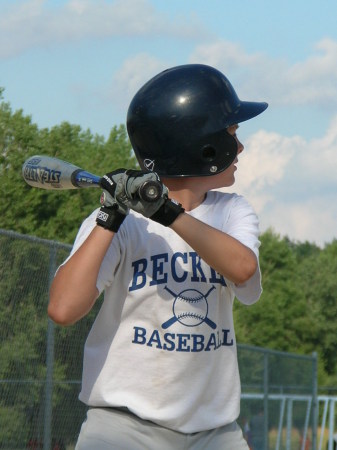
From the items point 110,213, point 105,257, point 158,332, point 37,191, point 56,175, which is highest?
point 37,191

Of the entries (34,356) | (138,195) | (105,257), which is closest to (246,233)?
(105,257)

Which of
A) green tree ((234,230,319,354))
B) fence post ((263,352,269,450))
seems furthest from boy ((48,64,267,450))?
green tree ((234,230,319,354))

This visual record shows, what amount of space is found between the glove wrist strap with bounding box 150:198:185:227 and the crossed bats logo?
0.41 meters

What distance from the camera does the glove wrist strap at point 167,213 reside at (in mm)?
3588

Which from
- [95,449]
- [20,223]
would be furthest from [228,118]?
[20,223]

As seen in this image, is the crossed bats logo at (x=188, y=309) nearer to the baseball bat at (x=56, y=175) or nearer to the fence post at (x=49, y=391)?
the baseball bat at (x=56, y=175)

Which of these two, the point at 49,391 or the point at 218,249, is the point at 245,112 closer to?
the point at 218,249

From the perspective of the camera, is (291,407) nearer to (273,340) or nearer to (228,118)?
(228,118)

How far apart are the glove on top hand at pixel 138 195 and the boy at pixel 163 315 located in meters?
0.10

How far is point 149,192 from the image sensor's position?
351 cm

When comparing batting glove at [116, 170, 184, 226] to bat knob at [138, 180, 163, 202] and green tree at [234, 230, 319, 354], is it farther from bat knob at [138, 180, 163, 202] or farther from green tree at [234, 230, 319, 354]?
green tree at [234, 230, 319, 354]

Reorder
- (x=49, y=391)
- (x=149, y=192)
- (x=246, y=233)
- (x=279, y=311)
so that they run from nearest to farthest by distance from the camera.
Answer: (x=149, y=192) < (x=246, y=233) < (x=49, y=391) < (x=279, y=311)

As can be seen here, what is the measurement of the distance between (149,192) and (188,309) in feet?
1.99

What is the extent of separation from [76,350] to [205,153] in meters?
3.98
